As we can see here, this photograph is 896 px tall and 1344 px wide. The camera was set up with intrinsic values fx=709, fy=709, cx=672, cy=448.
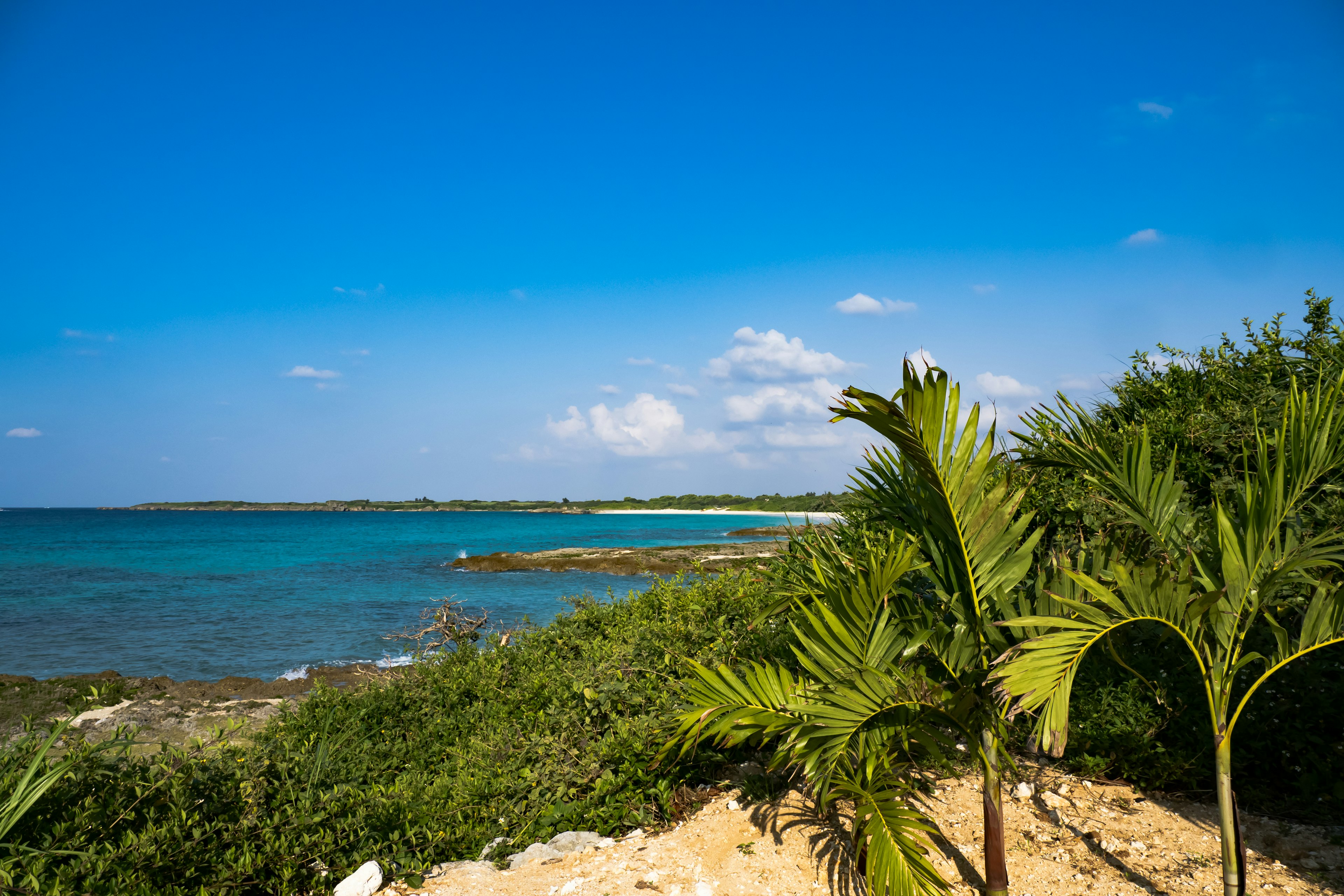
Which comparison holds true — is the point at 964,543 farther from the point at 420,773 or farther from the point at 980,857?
the point at 420,773

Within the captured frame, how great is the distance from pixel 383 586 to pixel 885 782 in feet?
86.8

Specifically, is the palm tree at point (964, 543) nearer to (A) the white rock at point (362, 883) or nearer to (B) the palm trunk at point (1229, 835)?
(B) the palm trunk at point (1229, 835)

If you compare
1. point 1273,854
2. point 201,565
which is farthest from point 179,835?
point 201,565

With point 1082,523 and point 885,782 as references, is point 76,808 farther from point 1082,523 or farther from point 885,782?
point 1082,523

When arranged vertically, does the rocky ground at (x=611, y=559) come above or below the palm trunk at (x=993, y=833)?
below

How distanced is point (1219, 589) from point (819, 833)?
240 cm

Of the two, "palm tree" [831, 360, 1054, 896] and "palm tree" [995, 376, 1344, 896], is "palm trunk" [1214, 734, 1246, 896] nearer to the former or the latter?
"palm tree" [995, 376, 1344, 896]

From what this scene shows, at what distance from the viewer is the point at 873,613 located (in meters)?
3.25

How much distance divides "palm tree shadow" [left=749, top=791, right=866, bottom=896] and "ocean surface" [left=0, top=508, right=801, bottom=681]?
691cm

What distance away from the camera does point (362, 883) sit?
3609mm

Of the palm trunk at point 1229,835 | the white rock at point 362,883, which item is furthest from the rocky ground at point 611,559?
the palm trunk at point 1229,835

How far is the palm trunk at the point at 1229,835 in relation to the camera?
Result: 2.76 metres

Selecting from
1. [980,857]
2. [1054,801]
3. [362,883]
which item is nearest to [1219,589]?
[980,857]

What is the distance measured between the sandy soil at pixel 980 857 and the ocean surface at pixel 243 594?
7128 millimetres
